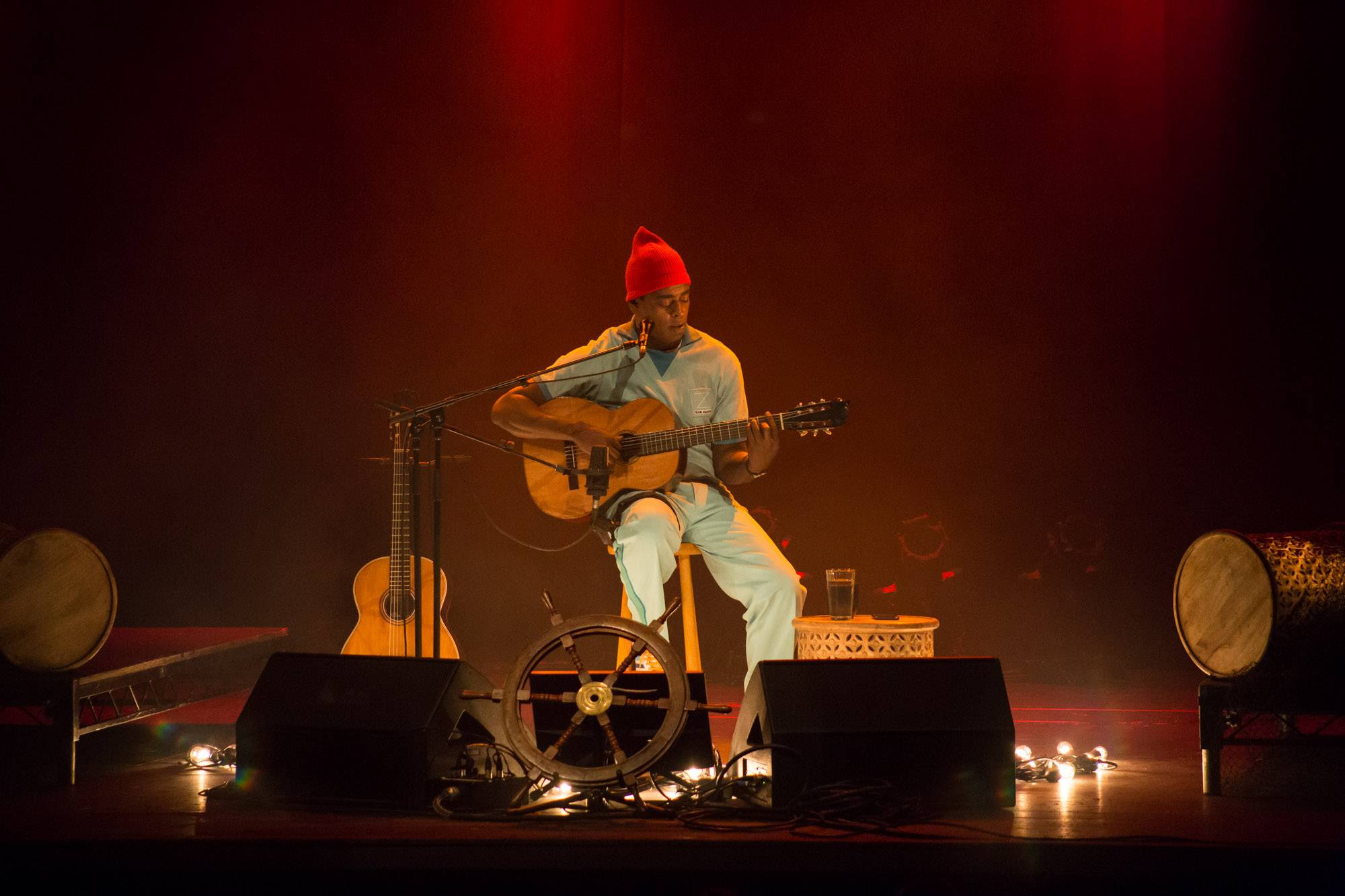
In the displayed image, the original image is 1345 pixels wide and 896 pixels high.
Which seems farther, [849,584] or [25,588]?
[849,584]

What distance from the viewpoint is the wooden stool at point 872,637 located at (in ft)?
11.4

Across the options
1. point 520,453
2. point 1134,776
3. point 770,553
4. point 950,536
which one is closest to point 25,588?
point 520,453

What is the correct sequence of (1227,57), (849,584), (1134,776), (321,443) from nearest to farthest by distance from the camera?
1. (1134,776)
2. (849,584)
3. (1227,57)
4. (321,443)

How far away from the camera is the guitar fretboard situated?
3.73 metres

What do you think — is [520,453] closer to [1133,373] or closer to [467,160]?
[467,160]

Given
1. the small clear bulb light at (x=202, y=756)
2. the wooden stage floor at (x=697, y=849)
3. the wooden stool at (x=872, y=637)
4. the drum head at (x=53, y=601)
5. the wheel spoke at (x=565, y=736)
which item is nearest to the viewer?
the wooden stage floor at (x=697, y=849)

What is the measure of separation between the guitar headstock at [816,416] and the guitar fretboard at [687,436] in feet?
0.09

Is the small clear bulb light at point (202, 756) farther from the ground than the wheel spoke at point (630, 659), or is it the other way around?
the wheel spoke at point (630, 659)

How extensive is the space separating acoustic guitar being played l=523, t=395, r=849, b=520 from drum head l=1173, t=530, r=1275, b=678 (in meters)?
1.14

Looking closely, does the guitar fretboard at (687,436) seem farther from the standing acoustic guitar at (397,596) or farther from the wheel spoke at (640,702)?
the wheel spoke at (640,702)

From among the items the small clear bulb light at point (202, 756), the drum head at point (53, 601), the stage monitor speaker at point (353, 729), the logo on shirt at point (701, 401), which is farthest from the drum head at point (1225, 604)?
the drum head at point (53, 601)

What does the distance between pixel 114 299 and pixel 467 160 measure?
5.99ft

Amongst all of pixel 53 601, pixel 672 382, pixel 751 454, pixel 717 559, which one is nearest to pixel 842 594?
pixel 717 559

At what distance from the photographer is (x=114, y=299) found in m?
5.45
